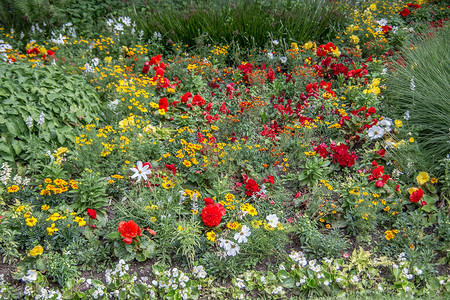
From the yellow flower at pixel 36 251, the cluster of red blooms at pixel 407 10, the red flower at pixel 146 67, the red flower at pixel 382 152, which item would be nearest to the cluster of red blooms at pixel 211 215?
the yellow flower at pixel 36 251

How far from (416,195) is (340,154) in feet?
2.64

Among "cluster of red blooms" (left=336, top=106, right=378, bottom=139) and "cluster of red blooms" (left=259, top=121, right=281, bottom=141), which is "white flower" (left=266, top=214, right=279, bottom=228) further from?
"cluster of red blooms" (left=336, top=106, right=378, bottom=139)

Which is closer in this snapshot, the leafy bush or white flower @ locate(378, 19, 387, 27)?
the leafy bush

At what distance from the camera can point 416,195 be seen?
3.34 m

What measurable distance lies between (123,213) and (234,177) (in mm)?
1161

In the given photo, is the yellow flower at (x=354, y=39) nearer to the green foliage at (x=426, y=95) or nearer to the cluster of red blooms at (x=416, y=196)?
the green foliage at (x=426, y=95)

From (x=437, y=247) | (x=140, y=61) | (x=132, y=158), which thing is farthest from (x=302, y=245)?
(x=140, y=61)

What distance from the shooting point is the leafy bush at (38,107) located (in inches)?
142

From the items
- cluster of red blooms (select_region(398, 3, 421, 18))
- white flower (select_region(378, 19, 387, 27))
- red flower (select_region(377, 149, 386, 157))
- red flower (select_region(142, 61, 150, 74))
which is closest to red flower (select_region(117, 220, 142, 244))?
red flower (select_region(377, 149, 386, 157))

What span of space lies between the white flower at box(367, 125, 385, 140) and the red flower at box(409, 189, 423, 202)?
31.3 inches

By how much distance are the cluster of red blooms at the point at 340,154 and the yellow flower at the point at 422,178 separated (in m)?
0.61

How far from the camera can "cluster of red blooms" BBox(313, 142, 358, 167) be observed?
3.84m

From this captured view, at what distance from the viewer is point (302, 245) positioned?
3234mm

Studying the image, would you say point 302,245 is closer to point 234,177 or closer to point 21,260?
point 234,177
